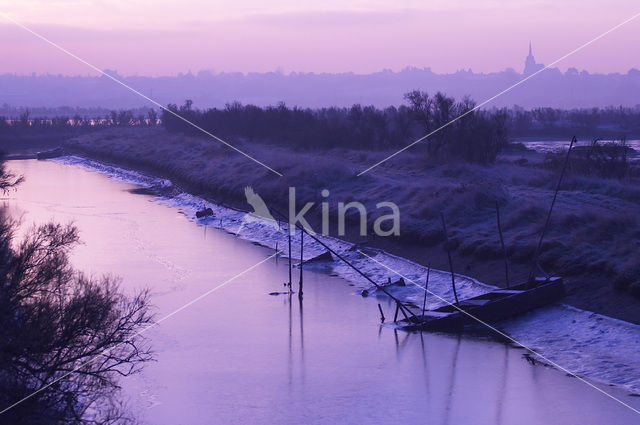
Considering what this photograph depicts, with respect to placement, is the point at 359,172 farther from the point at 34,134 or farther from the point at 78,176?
the point at 34,134

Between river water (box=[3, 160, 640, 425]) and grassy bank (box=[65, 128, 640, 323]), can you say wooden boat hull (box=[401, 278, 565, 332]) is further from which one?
grassy bank (box=[65, 128, 640, 323])

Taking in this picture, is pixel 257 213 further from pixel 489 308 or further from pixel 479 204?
pixel 489 308

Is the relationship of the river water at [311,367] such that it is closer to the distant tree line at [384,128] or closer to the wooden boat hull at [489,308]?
the wooden boat hull at [489,308]

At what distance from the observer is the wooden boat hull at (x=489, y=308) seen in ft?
58.4

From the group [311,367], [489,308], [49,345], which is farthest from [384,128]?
[49,345]

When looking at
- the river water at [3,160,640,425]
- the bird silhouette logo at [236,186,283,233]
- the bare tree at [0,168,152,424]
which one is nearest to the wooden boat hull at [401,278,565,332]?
the river water at [3,160,640,425]

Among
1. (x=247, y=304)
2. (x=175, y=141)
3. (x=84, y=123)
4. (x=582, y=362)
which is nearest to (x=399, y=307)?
(x=247, y=304)

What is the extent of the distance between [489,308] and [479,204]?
10013 mm

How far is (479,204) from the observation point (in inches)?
1096

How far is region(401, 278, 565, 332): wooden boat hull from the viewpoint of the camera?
1781 centimetres

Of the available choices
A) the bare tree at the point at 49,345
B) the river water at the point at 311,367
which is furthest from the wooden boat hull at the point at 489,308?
the bare tree at the point at 49,345

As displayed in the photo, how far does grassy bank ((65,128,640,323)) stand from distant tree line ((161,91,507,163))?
6.14 feet

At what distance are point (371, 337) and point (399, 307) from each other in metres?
2.15

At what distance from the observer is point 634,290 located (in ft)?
60.1
